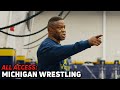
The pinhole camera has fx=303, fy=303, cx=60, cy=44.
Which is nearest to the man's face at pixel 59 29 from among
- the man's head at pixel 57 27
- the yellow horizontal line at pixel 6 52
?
the man's head at pixel 57 27

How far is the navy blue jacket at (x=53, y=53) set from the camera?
4.35 ft

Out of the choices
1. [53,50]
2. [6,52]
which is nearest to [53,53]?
[53,50]

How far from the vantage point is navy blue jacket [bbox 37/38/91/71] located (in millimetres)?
1327

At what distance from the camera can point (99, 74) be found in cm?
499

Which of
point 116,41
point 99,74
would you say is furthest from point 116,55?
point 99,74

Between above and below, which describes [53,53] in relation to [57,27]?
below

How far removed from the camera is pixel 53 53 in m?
1.37

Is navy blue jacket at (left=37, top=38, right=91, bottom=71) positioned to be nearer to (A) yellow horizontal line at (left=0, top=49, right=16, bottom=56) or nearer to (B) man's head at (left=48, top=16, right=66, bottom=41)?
(B) man's head at (left=48, top=16, right=66, bottom=41)

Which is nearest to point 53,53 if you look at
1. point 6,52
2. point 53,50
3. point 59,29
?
point 53,50

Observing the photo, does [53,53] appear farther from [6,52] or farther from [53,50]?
[6,52]

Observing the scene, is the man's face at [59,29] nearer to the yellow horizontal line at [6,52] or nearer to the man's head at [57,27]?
the man's head at [57,27]

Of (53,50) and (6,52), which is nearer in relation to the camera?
(53,50)

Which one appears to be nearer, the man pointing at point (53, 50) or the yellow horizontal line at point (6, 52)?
the man pointing at point (53, 50)
